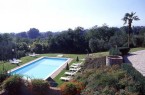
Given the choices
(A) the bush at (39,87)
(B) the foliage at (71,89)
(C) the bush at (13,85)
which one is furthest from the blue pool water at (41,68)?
(B) the foliage at (71,89)

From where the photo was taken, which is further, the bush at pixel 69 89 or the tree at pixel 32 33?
the tree at pixel 32 33

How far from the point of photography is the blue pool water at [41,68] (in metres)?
20.6

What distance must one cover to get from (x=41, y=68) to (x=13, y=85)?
44.1ft

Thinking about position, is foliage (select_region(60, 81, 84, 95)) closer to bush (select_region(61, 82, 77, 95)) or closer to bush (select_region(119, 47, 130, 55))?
bush (select_region(61, 82, 77, 95))

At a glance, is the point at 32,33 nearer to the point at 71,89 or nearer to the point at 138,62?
the point at 138,62

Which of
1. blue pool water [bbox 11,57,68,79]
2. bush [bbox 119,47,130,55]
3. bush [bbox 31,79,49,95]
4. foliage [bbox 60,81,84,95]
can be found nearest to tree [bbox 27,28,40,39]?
blue pool water [bbox 11,57,68,79]


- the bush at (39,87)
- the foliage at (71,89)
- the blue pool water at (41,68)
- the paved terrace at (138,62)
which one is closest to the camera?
the foliage at (71,89)

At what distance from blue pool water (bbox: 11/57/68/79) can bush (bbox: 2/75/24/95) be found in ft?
25.0

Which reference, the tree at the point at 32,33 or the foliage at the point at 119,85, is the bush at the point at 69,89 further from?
the tree at the point at 32,33

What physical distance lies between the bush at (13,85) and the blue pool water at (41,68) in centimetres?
763

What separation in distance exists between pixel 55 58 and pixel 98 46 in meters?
8.49

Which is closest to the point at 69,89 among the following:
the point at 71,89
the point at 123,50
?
the point at 71,89

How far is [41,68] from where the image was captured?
78.3 ft

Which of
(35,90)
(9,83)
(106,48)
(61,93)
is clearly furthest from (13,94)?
(106,48)
